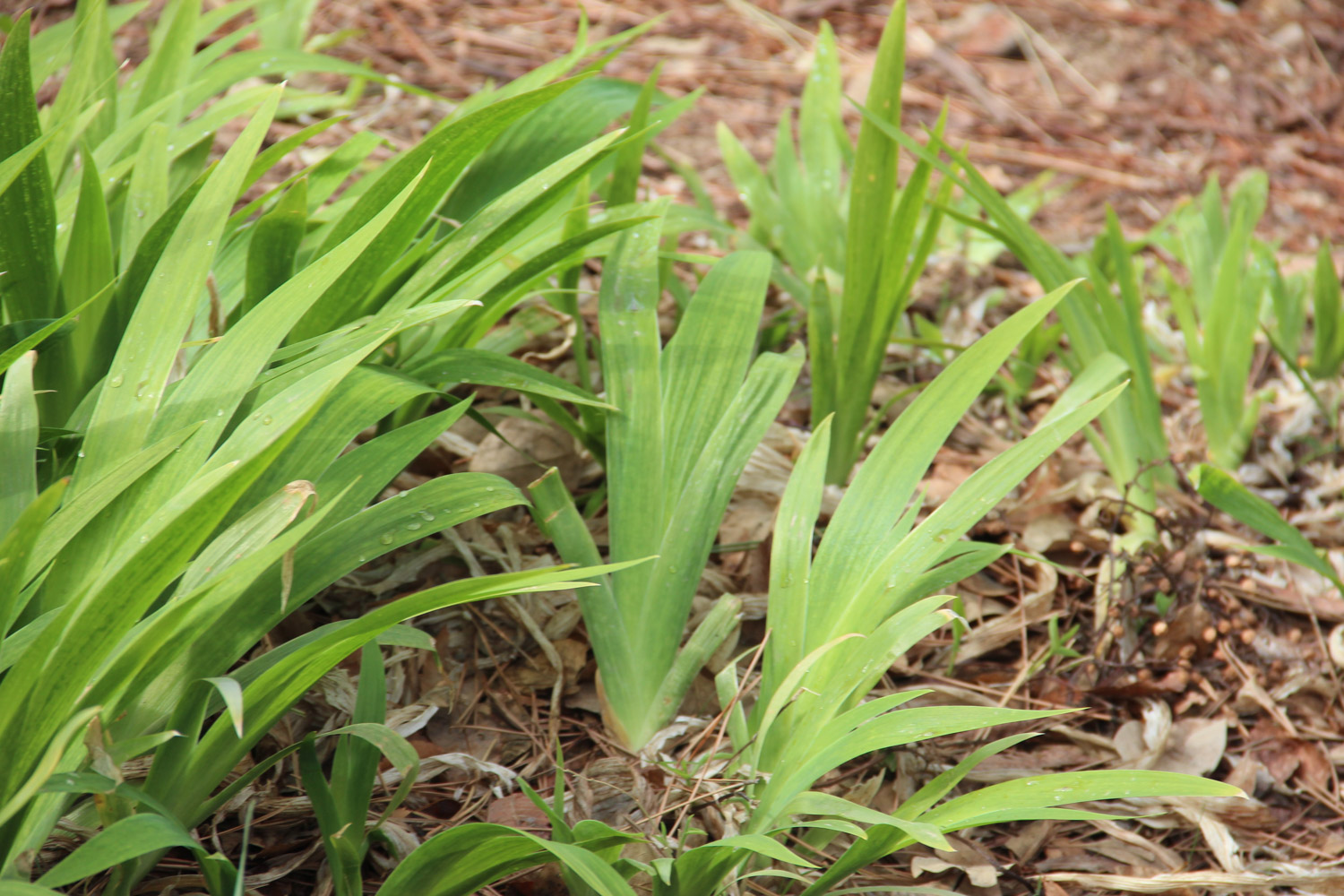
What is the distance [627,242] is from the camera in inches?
43.6

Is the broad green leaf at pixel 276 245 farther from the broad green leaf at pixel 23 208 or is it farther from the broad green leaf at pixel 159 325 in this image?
the broad green leaf at pixel 23 208

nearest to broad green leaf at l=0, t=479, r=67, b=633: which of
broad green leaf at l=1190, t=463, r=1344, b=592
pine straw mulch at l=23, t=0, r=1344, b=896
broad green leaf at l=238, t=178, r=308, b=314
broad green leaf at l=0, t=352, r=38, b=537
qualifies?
broad green leaf at l=0, t=352, r=38, b=537

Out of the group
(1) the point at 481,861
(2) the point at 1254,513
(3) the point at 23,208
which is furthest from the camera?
(2) the point at 1254,513

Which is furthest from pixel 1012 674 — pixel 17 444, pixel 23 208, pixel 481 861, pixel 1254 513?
pixel 23 208

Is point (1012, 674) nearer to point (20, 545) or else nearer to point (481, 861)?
point (481, 861)

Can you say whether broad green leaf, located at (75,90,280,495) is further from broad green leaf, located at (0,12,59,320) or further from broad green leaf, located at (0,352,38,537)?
broad green leaf, located at (0,12,59,320)

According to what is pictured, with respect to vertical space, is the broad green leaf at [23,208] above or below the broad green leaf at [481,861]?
above

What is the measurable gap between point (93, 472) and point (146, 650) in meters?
0.22

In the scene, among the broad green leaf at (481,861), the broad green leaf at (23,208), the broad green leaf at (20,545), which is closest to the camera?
the broad green leaf at (20,545)

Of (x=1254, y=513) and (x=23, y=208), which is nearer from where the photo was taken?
(x=23, y=208)

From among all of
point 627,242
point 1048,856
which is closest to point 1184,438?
point 1048,856

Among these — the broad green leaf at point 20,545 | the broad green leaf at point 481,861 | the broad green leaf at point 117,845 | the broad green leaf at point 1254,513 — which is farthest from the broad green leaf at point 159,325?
the broad green leaf at point 1254,513

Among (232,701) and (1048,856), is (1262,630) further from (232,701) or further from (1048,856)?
(232,701)

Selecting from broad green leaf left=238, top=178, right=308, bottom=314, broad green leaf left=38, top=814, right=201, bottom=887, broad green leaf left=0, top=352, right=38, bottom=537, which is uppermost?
broad green leaf left=238, top=178, right=308, bottom=314
